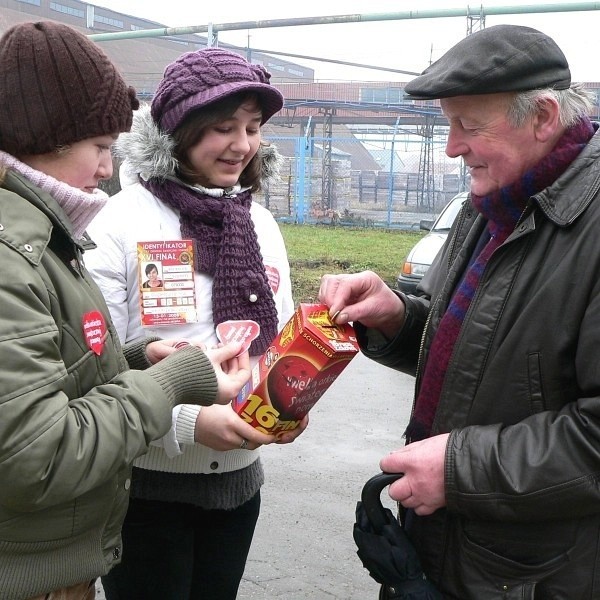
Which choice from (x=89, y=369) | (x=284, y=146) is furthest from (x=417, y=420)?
(x=284, y=146)

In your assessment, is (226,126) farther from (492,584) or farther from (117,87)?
(492,584)

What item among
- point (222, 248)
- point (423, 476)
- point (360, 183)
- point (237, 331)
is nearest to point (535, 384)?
point (423, 476)

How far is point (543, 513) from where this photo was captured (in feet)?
5.27

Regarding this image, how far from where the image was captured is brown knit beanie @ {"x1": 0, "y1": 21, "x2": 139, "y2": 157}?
150 centimetres

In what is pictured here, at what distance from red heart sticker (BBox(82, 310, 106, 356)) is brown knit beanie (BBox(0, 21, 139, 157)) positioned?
36 cm

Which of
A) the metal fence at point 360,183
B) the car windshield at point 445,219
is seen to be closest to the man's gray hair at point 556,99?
the car windshield at point 445,219

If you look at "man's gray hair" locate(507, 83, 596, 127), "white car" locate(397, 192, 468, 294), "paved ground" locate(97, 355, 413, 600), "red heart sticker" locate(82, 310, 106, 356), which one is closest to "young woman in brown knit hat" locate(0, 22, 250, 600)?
"red heart sticker" locate(82, 310, 106, 356)

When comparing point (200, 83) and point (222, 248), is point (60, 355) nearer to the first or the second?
point (222, 248)

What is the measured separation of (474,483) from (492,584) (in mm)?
274

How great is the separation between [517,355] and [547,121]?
558 mm

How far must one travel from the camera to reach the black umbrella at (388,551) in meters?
1.77

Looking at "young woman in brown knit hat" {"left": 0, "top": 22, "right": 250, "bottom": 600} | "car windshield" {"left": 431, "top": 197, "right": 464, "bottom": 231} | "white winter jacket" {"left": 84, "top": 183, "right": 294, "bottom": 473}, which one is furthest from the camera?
"car windshield" {"left": 431, "top": 197, "right": 464, "bottom": 231}

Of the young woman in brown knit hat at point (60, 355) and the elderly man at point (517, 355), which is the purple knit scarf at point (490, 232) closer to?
the elderly man at point (517, 355)

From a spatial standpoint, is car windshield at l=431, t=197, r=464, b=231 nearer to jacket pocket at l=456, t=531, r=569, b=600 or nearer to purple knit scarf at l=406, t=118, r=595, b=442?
purple knit scarf at l=406, t=118, r=595, b=442
